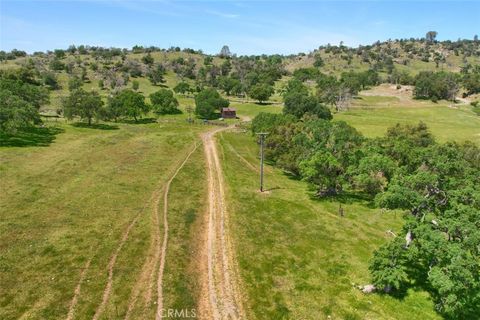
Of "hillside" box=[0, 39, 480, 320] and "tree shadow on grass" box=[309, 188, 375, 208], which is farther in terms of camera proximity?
"tree shadow on grass" box=[309, 188, 375, 208]

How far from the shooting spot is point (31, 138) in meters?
92.2

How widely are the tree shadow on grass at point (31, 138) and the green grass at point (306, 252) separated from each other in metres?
50.3

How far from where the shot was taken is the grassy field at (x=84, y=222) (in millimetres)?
31953

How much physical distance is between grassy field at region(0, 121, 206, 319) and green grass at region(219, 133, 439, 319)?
633 cm

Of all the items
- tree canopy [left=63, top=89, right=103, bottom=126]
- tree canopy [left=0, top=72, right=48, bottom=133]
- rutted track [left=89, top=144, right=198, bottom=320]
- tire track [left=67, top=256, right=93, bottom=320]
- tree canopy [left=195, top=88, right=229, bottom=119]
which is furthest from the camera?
tree canopy [left=195, top=88, right=229, bottom=119]

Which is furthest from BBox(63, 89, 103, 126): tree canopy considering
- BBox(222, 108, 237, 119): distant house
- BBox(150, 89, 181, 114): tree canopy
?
BBox(222, 108, 237, 119): distant house

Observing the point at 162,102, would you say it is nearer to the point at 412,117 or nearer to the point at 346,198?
the point at 346,198

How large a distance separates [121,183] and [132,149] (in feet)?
88.0

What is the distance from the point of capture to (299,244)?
44.2 meters

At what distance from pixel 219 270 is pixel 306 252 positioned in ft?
36.2

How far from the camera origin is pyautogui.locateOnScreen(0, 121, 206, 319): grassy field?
3195cm

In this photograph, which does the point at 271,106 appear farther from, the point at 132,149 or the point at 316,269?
the point at 316,269

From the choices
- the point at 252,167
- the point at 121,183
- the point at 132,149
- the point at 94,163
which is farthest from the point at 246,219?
the point at 132,149

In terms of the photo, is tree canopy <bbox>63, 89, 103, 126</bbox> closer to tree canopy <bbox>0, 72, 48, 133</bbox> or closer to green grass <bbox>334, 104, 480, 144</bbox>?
tree canopy <bbox>0, 72, 48, 133</bbox>
